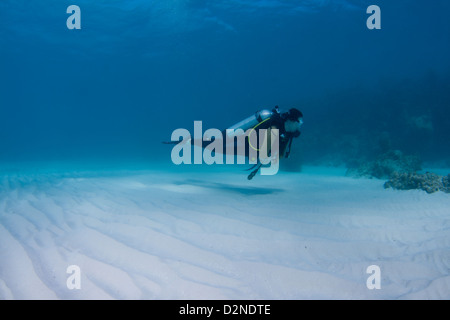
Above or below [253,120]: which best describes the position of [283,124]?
below

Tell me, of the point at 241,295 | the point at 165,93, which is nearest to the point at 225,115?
the point at 165,93

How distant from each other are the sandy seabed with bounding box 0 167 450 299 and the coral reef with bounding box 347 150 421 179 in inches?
204

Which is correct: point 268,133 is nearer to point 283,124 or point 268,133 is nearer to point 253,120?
point 283,124

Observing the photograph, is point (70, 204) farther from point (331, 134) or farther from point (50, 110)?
point (50, 110)

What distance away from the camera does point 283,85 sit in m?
70.9

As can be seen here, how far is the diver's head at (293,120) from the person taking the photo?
546cm

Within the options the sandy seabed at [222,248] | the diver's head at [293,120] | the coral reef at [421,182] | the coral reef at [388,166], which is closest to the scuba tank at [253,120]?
the diver's head at [293,120]

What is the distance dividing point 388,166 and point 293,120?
716 cm

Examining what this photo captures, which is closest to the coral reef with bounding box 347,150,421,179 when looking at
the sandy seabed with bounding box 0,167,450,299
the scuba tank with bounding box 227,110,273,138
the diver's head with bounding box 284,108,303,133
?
the sandy seabed with bounding box 0,167,450,299

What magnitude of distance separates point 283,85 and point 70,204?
240ft

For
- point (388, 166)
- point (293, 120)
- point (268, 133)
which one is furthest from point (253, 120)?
point (388, 166)

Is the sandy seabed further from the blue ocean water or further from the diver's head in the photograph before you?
the blue ocean water

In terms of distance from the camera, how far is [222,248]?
120 inches
